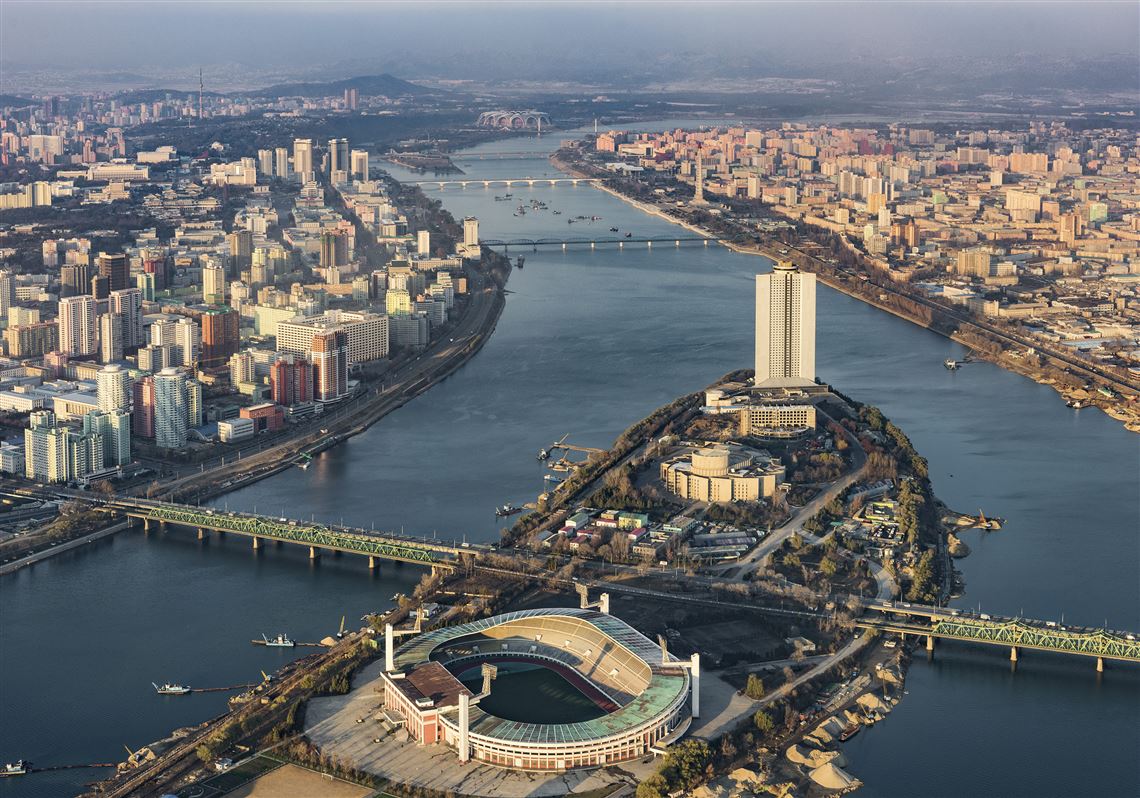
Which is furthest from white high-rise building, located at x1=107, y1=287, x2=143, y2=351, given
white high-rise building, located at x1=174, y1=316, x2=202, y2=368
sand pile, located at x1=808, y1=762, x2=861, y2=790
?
sand pile, located at x1=808, y1=762, x2=861, y2=790

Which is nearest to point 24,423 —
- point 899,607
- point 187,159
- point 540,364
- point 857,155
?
point 540,364

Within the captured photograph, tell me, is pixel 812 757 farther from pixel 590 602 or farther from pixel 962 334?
pixel 962 334

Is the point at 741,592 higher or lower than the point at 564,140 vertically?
lower

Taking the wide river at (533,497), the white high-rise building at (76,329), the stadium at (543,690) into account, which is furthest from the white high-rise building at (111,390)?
the stadium at (543,690)

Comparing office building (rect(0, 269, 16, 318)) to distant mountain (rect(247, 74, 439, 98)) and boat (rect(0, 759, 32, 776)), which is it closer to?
boat (rect(0, 759, 32, 776))

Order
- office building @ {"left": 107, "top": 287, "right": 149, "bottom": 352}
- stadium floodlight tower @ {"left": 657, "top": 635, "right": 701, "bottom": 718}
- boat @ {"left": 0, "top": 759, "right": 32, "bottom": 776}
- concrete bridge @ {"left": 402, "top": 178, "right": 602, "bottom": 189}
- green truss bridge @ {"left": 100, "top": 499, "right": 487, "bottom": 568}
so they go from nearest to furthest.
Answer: boat @ {"left": 0, "top": 759, "right": 32, "bottom": 776}
stadium floodlight tower @ {"left": 657, "top": 635, "right": 701, "bottom": 718}
green truss bridge @ {"left": 100, "top": 499, "right": 487, "bottom": 568}
office building @ {"left": 107, "top": 287, "right": 149, "bottom": 352}
concrete bridge @ {"left": 402, "top": 178, "right": 602, "bottom": 189}

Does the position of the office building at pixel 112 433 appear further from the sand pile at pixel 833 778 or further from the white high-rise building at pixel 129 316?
the sand pile at pixel 833 778

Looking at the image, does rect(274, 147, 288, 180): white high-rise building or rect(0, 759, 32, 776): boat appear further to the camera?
rect(274, 147, 288, 180): white high-rise building

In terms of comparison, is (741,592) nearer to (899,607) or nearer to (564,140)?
(899,607)
